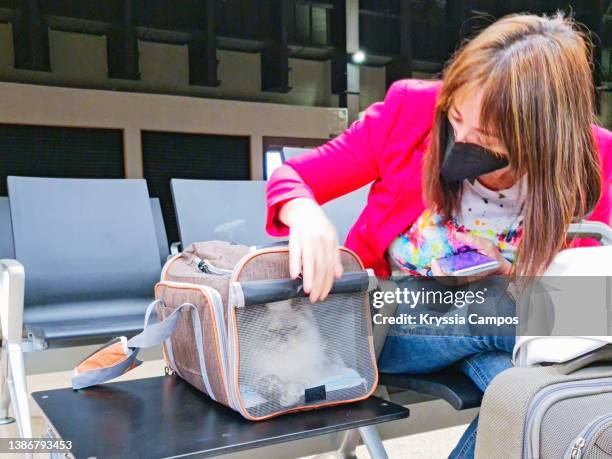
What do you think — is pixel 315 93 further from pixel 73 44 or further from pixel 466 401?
pixel 466 401

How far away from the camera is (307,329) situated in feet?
2.23

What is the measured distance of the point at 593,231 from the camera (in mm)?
748

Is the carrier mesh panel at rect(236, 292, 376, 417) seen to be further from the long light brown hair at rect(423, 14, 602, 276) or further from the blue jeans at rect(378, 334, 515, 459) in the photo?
the long light brown hair at rect(423, 14, 602, 276)

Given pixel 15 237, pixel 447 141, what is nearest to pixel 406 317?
pixel 447 141

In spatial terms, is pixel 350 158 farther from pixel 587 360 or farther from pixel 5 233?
pixel 5 233

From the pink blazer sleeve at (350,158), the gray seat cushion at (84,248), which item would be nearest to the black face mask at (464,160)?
the pink blazer sleeve at (350,158)

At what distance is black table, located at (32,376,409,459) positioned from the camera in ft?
1.90

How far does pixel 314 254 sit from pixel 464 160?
231mm

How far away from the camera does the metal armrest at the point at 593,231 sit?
2.43 ft

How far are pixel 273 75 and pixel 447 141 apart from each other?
378 cm

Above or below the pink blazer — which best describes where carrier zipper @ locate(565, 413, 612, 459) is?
below

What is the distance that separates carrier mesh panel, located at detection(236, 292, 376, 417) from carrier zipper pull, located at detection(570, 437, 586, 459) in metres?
0.28

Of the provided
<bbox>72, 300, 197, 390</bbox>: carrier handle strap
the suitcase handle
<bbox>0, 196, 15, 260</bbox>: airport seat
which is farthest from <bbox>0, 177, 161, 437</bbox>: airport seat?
the suitcase handle

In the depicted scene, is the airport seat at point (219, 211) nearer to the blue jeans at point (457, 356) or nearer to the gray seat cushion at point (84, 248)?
the gray seat cushion at point (84, 248)
